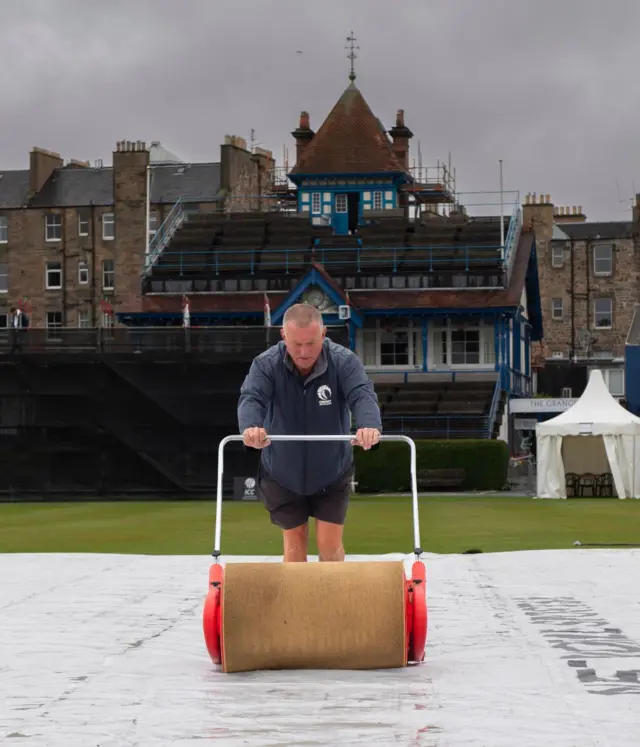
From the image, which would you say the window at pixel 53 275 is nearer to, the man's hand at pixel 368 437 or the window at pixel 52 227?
the window at pixel 52 227

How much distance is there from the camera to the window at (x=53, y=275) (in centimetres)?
8781

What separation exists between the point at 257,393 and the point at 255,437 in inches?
20.9

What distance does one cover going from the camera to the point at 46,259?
87.7 m

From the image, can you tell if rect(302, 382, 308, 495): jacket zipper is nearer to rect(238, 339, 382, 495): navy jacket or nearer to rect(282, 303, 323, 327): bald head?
rect(238, 339, 382, 495): navy jacket

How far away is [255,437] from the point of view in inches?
312

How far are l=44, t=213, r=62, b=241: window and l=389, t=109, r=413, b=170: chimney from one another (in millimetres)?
22313

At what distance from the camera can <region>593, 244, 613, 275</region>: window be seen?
89.2 m

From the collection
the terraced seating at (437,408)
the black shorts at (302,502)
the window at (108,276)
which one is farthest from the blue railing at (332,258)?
the black shorts at (302,502)

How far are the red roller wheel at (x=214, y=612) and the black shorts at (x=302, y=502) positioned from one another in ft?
2.32

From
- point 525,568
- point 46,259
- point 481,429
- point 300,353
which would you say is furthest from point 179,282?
point 300,353

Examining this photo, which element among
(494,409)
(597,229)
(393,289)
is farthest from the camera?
(597,229)

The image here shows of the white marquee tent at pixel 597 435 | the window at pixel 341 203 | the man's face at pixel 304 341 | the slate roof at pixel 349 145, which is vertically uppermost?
the slate roof at pixel 349 145

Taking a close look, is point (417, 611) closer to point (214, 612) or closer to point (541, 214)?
point (214, 612)

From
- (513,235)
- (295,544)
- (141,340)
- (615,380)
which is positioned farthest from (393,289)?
(295,544)
